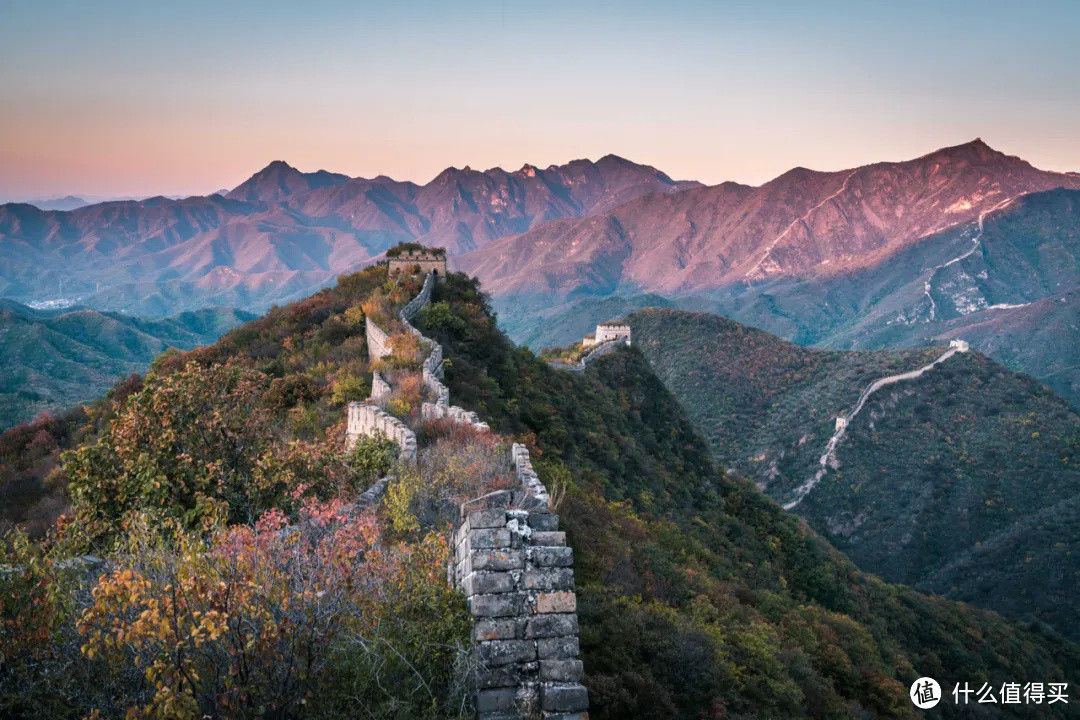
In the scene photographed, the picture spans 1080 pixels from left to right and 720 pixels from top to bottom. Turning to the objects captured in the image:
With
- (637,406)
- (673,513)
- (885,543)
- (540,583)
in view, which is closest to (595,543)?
(540,583)

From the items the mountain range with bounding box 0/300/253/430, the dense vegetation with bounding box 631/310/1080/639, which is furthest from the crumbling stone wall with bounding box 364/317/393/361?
the mountain range with bounding box 0/300/253/430

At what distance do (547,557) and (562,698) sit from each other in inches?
Result: 43.3

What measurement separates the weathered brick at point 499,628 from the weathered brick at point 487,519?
2.49 ft

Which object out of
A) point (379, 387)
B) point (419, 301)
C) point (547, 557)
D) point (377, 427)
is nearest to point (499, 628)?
point (547, 557)

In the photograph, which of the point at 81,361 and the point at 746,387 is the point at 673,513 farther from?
the point at 81,361

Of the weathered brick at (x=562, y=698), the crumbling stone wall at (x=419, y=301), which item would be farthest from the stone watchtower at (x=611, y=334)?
the weathered brick at (x=562, y=698)

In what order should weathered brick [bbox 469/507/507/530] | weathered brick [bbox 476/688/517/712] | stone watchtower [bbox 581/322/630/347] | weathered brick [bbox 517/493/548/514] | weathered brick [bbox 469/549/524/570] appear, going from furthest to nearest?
stone watchtower [bbox 581/322/630/347] < weathered brick [bbox 517/493/548/514] < weathered brick [bbox 469/507/507/530] < weathered brick [bbox 469/549/524/570] < weathered brick [bbox 476/688/517/712]

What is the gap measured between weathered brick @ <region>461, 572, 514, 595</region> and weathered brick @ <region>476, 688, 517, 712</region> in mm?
765

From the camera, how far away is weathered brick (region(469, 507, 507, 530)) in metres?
5.91

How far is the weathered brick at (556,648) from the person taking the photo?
563 cm

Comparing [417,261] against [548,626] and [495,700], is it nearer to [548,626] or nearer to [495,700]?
[548,626]

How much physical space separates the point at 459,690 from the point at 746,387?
3625 inches

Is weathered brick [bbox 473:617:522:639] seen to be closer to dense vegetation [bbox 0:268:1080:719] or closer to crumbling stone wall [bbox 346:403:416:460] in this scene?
dense vegetation [bbox 0:268:1080:719]

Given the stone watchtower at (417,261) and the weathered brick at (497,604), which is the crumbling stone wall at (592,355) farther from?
the weathered brick at (497,604)
